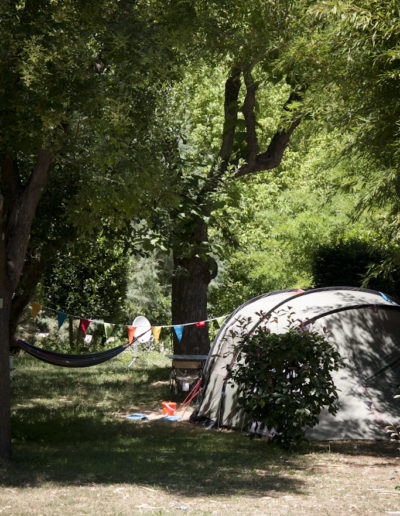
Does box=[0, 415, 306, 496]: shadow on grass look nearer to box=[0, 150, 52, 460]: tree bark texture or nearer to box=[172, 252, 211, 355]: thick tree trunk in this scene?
box=[0, 150, 52, 460]: tree bark texture

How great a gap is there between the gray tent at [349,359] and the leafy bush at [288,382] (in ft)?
1.34

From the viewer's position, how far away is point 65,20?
6953 mm

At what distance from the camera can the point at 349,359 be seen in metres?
8.34

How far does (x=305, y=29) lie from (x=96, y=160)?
458 centimetres

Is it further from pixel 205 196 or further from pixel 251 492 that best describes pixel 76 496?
pixel 205 196

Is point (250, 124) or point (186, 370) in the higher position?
point (250, 124)

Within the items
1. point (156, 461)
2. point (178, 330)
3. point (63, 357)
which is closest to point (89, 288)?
point (178, 330)

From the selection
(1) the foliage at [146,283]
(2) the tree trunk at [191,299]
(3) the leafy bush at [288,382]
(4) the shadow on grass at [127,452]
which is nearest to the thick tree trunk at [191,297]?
(2) the tree trunk at [191,299]

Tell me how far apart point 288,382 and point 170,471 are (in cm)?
187

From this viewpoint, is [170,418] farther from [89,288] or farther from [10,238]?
[89,288]

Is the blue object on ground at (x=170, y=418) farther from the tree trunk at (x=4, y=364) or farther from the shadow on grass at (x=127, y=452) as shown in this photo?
the tree trunk at (x=4, y=364)

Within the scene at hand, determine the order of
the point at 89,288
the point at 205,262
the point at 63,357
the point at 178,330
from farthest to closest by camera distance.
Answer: the point at 89,288, the point at 205,262, the point at 178,330, the point at 63,357

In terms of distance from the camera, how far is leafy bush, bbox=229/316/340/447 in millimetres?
7223

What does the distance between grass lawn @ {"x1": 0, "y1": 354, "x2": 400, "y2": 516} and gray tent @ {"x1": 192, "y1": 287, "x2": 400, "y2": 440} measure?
31 centimetres
